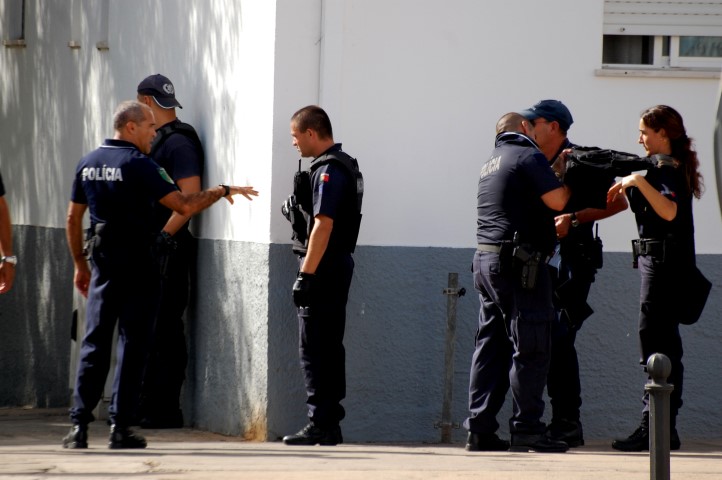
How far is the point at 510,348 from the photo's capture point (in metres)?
8.20

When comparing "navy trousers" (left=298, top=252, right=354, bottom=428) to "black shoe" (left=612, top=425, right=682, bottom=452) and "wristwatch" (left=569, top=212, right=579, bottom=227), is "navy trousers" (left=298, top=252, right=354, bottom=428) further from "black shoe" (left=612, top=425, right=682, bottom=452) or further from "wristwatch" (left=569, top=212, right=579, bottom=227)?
"black shoe" (left=612, top=425, right=682, bottom=452)

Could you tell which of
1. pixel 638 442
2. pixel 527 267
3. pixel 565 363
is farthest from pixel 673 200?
pixel 638 442

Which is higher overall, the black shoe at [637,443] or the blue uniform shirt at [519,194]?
the blue uniform shirt at [519,194]

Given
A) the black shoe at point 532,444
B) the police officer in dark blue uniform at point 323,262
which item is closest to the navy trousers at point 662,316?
the black shoe at point 532,444

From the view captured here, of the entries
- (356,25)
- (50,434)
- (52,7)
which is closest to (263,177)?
(356,25)

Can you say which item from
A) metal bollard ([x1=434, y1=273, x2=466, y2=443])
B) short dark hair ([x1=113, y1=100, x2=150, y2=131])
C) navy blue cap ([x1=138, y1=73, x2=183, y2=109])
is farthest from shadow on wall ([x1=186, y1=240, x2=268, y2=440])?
short dark hair ([x1=113, y1=100, x2=150, y2=131])

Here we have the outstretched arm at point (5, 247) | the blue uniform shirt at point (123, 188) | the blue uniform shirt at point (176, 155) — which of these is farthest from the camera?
the blue uniform shirt at point (176, 155)

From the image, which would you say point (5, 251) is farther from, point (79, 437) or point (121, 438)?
point (121, 438)

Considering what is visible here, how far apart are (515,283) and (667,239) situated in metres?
0.98

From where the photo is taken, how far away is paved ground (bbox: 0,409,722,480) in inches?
275

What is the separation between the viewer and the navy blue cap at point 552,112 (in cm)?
837

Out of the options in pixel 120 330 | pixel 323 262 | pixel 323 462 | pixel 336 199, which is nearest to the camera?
pixel 323 462

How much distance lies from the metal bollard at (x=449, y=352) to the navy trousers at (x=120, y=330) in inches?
76.8

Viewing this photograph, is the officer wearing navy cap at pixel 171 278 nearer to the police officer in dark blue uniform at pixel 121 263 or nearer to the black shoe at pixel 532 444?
the police officer in dark blue uniform at pixel 121 263
